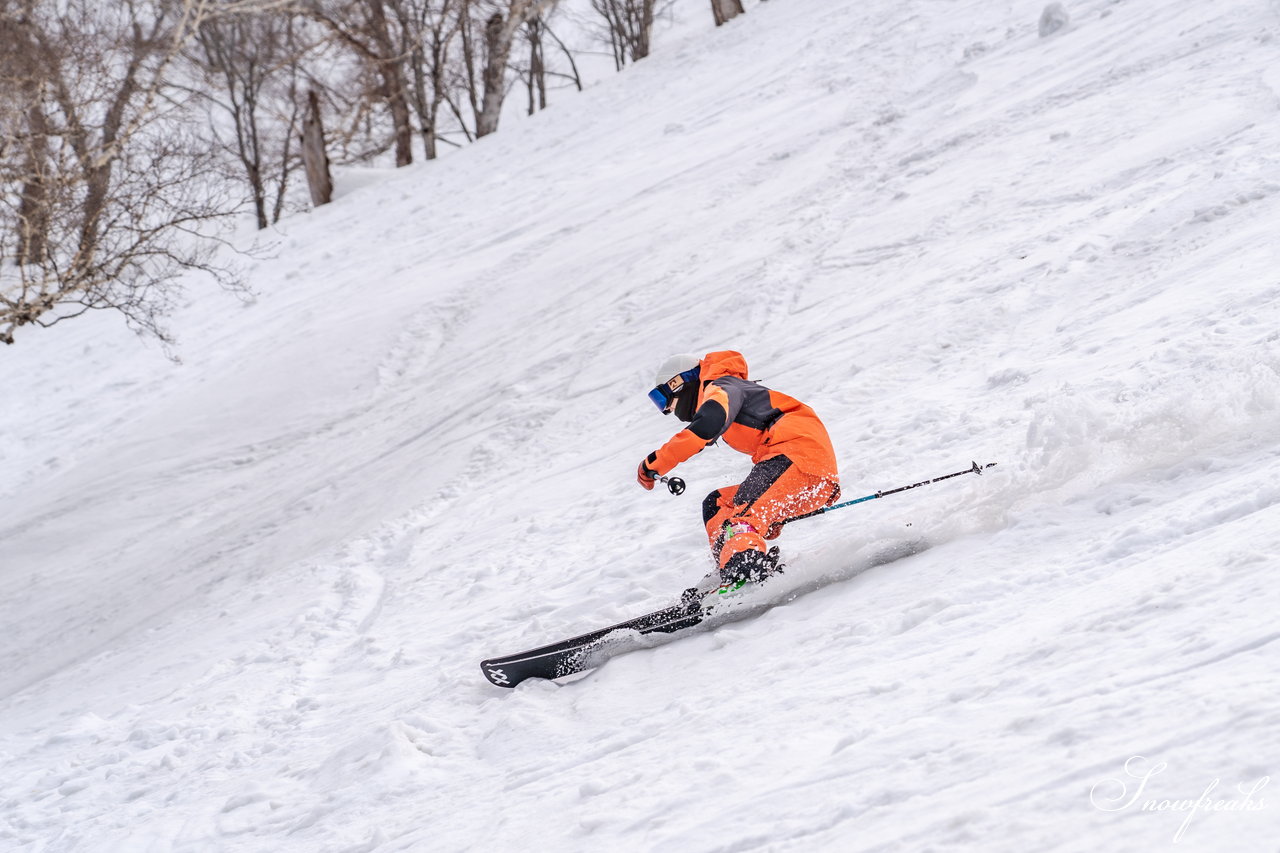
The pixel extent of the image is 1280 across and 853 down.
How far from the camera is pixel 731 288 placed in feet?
35.0

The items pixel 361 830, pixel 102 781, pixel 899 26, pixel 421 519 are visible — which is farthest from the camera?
pixel 899 26

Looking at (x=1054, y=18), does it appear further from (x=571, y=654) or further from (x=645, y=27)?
(x=645, y=27)

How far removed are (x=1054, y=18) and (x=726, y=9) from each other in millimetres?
12622

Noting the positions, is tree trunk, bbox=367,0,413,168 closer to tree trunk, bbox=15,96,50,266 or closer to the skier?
tree trunk, bbox=15,96,50,266

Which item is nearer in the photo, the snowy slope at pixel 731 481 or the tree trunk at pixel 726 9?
the snowy slope at pixel 731 481

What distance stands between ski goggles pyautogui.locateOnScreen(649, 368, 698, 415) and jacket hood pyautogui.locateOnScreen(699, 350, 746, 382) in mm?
61

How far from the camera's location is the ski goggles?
17.6 feet

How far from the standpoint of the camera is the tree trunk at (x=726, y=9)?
25188 millimetres

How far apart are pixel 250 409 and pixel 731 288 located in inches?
219

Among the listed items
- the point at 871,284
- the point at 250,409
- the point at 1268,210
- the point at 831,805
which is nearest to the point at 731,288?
the point at 871,284

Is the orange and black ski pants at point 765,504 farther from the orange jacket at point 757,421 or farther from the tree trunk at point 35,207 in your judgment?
the tree trunk at point 35,207

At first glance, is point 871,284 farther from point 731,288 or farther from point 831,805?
point 831,805

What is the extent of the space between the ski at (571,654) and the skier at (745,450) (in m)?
0.30
